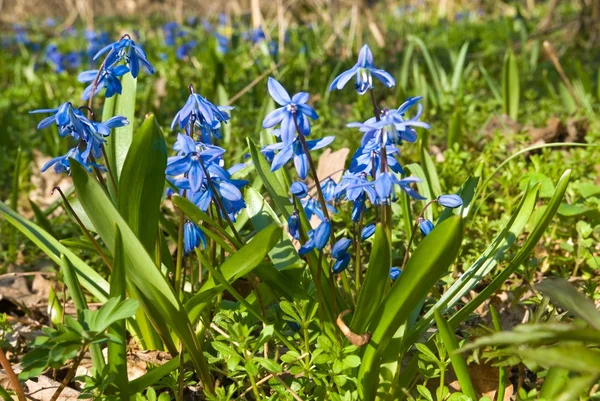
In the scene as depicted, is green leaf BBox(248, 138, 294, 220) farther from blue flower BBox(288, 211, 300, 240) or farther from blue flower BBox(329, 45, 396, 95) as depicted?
blue flower BBox(329, 45, 396, 95)

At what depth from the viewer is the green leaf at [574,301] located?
125 cm

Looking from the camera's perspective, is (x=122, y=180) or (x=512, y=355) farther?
(x=122, y=180)

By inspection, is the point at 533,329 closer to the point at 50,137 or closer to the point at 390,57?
the point at 50,137

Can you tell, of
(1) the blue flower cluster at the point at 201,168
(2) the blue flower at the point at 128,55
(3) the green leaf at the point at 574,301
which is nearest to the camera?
Answer: (3) the green leaf at the point at 574,301

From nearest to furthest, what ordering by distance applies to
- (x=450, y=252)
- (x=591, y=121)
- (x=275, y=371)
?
(x=450, y=252)
(x=275, y=371)
(x=591, y=121)

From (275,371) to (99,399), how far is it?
0.41 m

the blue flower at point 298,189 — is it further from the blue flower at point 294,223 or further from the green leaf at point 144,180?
the green leaf at point 144,180

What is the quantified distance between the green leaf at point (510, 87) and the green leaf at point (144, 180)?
2690 millimetres

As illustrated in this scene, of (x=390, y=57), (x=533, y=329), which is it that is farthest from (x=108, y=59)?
(x=390, y=57)

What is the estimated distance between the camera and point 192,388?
1.80 metres

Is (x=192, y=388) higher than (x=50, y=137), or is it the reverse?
(x=50, y=137)

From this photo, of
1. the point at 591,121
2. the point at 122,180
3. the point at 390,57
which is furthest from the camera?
the point at 390,57

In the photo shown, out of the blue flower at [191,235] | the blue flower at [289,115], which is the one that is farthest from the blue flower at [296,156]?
the blue flower at [191,235]

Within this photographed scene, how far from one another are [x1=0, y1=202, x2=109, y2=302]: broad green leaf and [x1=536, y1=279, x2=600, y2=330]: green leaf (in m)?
1.14
